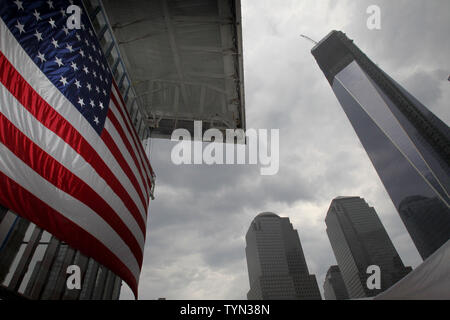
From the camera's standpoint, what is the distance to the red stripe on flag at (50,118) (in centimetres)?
455

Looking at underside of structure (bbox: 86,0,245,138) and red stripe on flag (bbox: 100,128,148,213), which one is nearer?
red stripe on flag (bbox: 100,128,148,213)

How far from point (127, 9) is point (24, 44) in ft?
16.7

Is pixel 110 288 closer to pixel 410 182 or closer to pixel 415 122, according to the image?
pixel 415 122

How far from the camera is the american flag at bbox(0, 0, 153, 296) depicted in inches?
178

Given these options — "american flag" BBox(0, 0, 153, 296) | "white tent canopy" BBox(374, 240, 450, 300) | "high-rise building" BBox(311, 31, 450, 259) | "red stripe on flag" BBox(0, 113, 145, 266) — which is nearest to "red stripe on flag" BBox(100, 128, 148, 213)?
"american flag" BBox(0, 0, 153, 296)

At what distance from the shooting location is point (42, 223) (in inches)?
184

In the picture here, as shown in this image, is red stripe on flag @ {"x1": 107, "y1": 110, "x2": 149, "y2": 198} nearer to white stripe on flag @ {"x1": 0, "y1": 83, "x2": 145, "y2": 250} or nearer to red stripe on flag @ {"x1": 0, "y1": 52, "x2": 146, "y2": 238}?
red stripe on flag @ {"x1": 0, "y1": 52, "x2": 146, "y2": 238}

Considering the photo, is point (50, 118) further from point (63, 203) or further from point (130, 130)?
point (130, 130)

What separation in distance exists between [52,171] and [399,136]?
145m

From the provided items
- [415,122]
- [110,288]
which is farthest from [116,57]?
[415,122]

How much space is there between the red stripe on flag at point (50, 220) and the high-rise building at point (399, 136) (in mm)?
125156

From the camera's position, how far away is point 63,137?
5418mm

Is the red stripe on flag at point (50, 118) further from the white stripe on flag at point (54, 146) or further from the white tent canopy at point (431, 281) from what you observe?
the white tent canopy at point (431, 281)

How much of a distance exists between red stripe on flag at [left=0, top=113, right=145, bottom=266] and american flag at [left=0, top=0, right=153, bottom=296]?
18 millimetres
